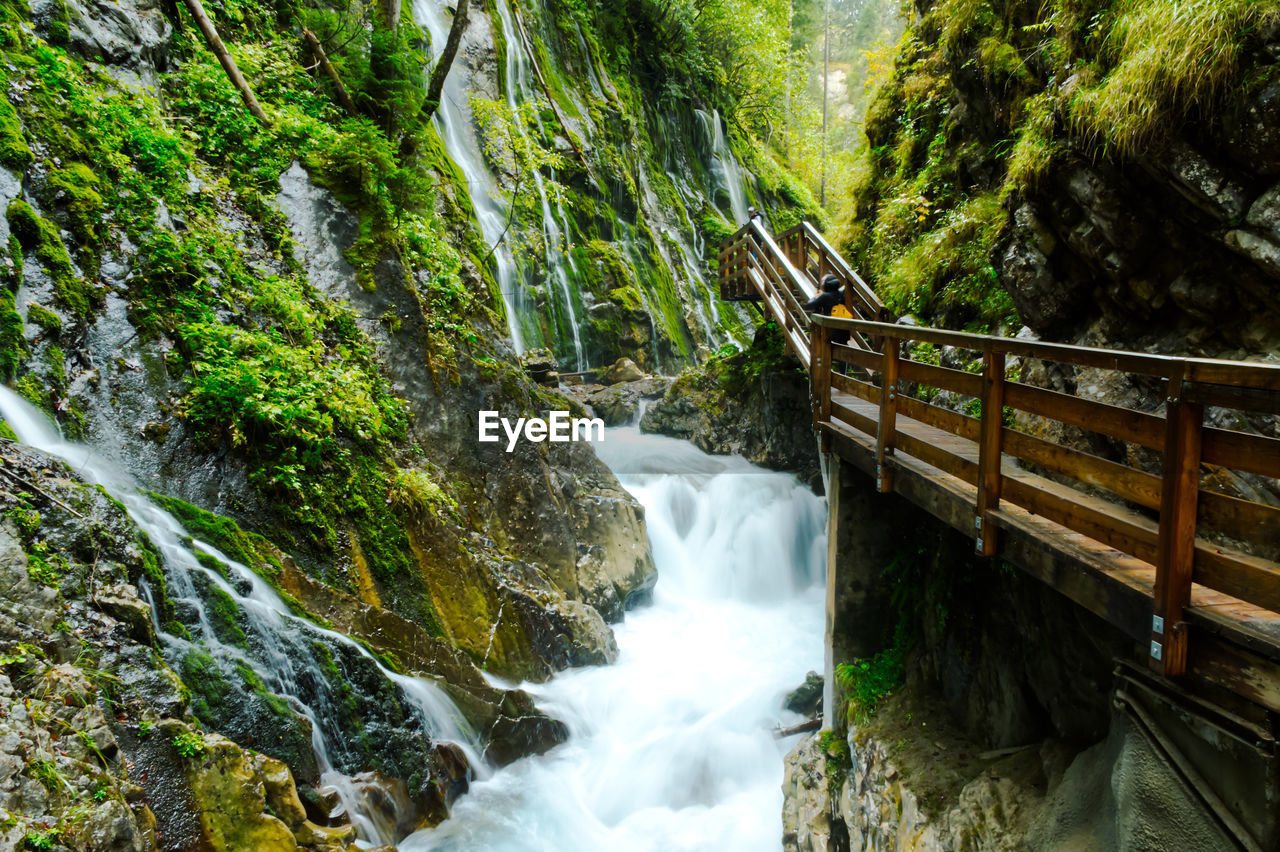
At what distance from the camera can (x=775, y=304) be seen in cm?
996

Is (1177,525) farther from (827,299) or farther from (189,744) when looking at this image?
(827,299)

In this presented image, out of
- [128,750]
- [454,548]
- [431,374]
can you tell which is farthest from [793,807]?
[431,374]

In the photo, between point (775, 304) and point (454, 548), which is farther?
point (775, 304)

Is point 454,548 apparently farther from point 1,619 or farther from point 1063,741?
point 1063,741

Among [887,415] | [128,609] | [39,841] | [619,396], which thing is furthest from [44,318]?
[619,396]

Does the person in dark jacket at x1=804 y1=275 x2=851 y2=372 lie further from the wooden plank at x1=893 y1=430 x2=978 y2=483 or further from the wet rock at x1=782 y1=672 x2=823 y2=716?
the wet rock at x1=782 y1=672 x2=823 y2=716

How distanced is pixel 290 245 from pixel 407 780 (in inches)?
246

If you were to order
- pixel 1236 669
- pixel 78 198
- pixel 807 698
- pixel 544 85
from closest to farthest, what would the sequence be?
pixel 1236 669
pixel 78 198
pixel 807 698
pixel 544 85

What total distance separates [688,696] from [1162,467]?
6.73m

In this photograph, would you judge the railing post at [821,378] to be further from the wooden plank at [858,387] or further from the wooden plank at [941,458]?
the wooden plank at [941,458]

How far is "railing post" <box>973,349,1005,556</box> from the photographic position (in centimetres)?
366

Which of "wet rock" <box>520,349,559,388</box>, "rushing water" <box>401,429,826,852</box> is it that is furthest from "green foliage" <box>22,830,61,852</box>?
"wet rock" <box>520,349,559,388</box>

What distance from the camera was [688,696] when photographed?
8.66 m

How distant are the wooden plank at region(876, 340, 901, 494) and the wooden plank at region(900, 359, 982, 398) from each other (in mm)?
90
